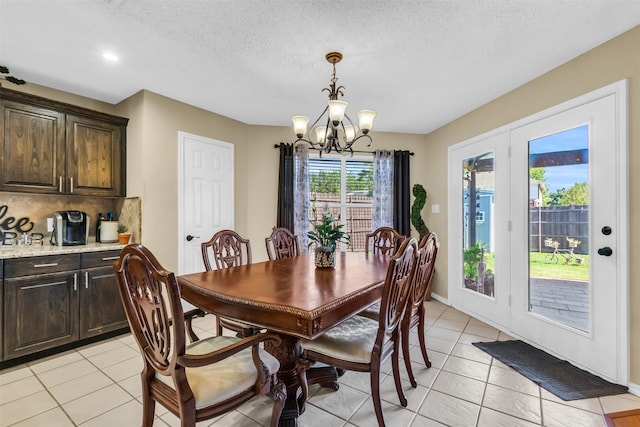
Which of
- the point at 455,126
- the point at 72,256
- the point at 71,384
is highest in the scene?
the point at 455,126

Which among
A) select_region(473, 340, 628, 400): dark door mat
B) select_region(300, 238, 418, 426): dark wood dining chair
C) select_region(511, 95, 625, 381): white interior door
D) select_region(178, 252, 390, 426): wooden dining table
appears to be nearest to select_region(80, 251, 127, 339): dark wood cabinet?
select_region(178, 252, 390, 426): wooden dining table

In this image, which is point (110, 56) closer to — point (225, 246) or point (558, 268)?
point (225, 246)

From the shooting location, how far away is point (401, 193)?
4477mm

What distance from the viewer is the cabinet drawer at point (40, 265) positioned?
7.89 feet

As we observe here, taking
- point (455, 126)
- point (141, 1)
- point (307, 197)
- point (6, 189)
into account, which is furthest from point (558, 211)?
point (6, 189)

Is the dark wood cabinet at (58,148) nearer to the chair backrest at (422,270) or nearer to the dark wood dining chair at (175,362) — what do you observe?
the dark wood dining chair at (175,362)

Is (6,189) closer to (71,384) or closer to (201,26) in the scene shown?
(71,384)

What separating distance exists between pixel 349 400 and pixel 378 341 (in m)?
0.63

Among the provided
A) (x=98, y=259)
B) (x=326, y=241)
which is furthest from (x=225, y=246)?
(x=98, y=259)

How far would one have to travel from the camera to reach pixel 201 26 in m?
2.08

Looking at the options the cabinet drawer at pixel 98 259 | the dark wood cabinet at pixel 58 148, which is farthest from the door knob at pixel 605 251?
the dark wood cabinet at pixel 58 148

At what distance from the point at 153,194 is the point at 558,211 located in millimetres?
3917

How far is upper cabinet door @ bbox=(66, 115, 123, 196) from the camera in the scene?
3.00 meters

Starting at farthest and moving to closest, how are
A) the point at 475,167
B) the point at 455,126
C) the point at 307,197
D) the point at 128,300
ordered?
the point at 307,197 → the point at 455,126 → the point at 475,167 → the point at 128,300
